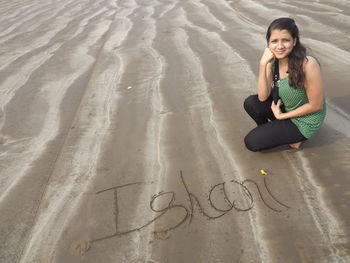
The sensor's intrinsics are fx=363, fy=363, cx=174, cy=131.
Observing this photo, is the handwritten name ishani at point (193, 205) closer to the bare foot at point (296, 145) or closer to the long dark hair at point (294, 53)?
the bare foot at point (296, 145)

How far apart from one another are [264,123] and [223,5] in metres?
5.64

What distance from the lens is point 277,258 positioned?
1.79m

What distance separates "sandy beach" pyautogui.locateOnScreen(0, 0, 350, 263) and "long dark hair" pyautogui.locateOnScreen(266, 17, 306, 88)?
1.98 feet

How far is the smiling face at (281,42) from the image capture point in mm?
2131

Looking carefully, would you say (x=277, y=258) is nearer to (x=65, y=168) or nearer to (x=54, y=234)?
(x=54, y=234)

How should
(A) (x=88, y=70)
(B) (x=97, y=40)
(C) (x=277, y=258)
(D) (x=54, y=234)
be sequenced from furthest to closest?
(B) (x=97, y=40) → (A) (x=88, y=70) → (D) (x=54, y=234) → (C) (x=277, y=258)

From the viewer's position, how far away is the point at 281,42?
216cm

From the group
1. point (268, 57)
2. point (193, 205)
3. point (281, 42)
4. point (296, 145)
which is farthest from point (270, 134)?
point (193, 205)

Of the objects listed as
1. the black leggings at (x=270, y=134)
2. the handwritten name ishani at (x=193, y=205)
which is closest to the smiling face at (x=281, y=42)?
the black leggings at (x=270, y=134)

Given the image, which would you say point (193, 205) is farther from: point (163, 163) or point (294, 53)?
point (294, 53)

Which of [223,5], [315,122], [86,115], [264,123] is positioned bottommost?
[223,5]

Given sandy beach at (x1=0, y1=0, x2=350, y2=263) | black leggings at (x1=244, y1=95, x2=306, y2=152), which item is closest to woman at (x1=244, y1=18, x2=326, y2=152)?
black leggings at (x1=244, y1=95, x2=306, y2=152)

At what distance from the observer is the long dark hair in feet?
6.96

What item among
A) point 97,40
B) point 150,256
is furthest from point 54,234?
point 97,40
